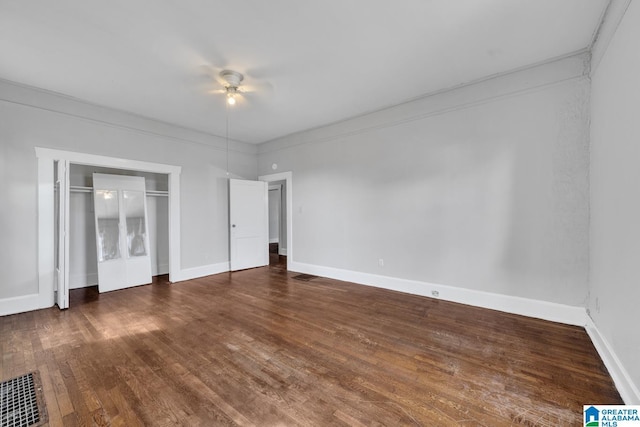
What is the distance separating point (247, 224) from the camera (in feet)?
19.4

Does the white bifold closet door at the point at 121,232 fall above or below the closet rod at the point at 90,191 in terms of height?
below

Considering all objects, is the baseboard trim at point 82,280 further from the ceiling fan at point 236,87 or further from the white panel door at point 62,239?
the ceiling fan at point 236,87

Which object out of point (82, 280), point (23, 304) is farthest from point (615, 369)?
point (82, 280)

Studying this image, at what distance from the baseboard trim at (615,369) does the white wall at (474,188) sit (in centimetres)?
50

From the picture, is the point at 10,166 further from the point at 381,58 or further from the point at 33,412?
the point at 381,58

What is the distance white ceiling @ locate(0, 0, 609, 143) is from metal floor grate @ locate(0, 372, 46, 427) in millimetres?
2935

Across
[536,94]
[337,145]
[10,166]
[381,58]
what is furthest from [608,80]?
[10,166]

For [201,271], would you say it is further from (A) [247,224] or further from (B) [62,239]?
(B) [62,239]

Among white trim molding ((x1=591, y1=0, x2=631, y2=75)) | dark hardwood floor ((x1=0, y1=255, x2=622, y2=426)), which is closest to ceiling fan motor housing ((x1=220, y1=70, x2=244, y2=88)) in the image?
dark hardwood floor ((x1=0, y1=255, x2=622, y2=426))

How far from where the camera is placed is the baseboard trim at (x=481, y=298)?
2.85 metres

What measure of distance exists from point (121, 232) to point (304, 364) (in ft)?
13.7

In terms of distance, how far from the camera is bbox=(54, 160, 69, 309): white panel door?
350cm

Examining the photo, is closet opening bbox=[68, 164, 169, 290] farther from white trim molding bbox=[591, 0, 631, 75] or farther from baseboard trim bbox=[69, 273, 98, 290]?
→ white trim molding bbox=[591, 0, 631, 75]

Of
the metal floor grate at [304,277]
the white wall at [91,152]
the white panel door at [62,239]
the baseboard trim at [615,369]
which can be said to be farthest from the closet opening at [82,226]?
the baseboard trim at [615,369]
